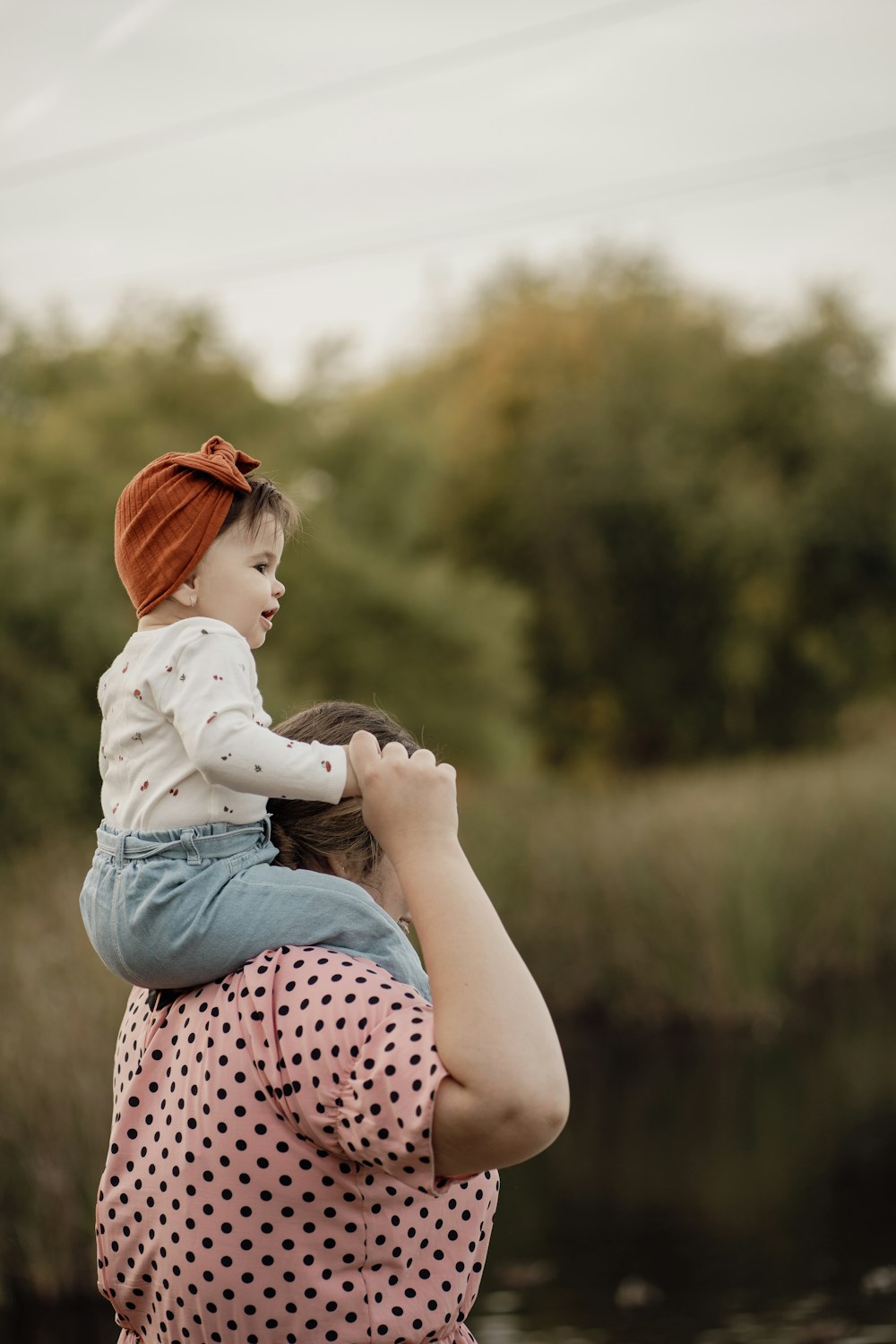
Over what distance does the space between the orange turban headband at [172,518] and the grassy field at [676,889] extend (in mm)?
4601

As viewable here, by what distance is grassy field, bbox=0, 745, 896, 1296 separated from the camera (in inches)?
352

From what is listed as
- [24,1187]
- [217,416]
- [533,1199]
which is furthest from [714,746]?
[24,1187]

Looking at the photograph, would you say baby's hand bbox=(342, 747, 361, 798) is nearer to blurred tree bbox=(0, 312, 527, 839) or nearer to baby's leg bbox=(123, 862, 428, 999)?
baby's leg bbox=(123, 862, 428, 999)

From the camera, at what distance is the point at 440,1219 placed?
1.27 metres

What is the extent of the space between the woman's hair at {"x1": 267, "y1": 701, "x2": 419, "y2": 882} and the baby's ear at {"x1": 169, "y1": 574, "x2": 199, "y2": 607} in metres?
0.15

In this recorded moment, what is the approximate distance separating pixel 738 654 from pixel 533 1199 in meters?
10.8

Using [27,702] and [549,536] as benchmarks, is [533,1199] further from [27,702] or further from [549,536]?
[549,536]

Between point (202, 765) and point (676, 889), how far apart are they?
8.00 meters

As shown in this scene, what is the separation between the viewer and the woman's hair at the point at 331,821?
1388 mm

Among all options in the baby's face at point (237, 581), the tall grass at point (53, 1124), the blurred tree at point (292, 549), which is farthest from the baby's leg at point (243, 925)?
the blurred tree at point (292, 549)

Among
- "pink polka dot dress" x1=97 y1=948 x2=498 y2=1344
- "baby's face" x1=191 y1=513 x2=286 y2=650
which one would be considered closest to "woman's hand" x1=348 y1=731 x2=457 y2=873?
"pink polka dot dress" x1=97 y1=948 x2=498 y2=1344

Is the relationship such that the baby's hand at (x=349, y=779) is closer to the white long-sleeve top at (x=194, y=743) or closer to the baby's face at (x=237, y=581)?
the white long-sleeve top at (x=194, y=743)

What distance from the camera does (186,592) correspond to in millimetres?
1393

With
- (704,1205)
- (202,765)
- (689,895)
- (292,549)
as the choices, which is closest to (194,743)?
(202,765)
